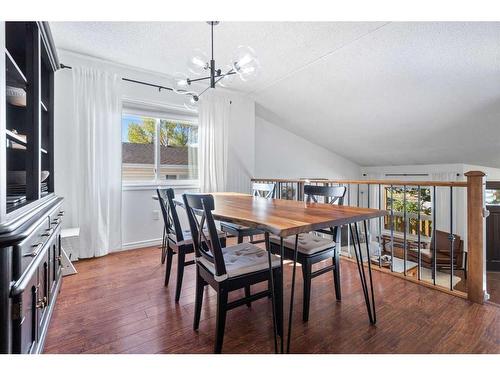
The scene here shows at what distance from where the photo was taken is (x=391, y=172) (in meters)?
6.10

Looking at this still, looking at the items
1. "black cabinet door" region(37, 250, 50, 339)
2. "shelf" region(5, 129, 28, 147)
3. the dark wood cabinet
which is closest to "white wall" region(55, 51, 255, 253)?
the dark wood cabinet

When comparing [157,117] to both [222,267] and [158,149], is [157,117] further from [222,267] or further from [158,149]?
[222,267]

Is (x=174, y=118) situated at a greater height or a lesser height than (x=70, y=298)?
greater

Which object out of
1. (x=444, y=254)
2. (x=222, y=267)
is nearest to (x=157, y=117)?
(x=222, y=267)

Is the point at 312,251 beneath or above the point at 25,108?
beneath

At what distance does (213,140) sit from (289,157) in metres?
2.03

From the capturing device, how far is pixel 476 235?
75.5 inches

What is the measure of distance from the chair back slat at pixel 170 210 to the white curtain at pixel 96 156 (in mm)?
1309

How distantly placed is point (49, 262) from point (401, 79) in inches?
157

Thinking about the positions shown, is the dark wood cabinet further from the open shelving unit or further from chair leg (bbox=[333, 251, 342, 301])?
chair leg (bbox=[333, 251, 342, 301])

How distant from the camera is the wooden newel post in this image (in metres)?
1.87

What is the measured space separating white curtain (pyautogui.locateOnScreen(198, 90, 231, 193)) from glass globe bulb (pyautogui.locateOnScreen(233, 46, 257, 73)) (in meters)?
2.04

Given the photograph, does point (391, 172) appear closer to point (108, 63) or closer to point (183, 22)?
point (183, 22)
